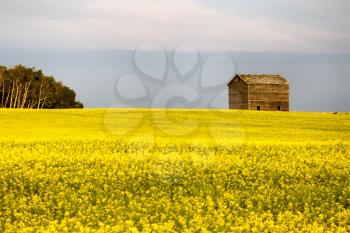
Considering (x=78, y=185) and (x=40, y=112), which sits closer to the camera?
(x=78, y=185)

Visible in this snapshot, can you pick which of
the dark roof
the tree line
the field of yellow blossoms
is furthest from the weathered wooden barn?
the field of yellow blossoms

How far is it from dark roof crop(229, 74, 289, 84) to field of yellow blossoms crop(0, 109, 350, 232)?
49.3 meters

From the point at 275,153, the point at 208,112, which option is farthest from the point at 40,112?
the point at 275,153

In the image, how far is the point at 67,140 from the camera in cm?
2691

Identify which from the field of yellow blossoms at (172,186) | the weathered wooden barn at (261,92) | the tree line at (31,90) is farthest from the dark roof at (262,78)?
the field of yellow blossoms at (172,186)

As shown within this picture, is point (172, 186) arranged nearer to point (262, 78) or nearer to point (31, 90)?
point (262, 78)

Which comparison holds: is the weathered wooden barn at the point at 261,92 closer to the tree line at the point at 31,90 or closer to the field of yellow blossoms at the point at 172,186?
the tree line at the point at 31,90

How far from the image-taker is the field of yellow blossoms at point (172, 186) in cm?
1278

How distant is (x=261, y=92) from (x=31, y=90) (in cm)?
4056

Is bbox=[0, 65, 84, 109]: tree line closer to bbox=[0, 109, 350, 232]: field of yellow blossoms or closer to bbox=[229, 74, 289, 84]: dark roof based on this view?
bbox=[229, 74, 289, 84]: dark roof

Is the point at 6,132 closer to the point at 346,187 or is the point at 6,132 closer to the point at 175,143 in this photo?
the point at 175,143

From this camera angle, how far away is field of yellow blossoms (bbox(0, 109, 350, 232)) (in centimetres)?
1278

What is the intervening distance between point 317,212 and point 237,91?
65.4m

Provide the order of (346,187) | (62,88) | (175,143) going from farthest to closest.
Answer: (62,88)
(175,143)
(346,187)
